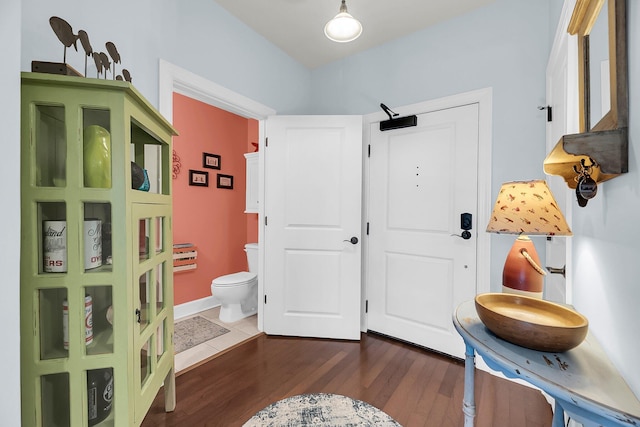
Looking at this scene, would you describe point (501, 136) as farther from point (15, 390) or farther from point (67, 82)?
point (15, 390)

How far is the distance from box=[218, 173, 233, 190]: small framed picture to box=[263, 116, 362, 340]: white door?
1.25 m

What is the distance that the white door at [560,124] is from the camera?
1.25m

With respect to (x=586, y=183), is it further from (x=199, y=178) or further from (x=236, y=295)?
(x=199, y=178)

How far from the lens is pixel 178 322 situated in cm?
278

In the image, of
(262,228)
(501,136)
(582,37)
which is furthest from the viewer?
(262,228)

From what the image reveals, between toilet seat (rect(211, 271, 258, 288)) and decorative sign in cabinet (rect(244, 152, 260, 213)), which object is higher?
decorative sign in cabinet (rect(244, 152, 260, 213))

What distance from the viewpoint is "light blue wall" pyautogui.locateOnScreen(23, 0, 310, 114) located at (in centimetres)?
124

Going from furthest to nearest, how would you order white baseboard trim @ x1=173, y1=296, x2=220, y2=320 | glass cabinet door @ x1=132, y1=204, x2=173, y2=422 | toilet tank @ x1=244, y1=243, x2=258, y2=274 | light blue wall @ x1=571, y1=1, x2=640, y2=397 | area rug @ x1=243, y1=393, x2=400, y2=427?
toilet tank @ x1=244, y1=243, x2=258, y2=274
white baseboard trim @ x1=173, y1=296, x2=220, y2=320
area rug @ x1=243, y1=393, x2=400, y2=427
glass cabinet door @ x1=132, y1=204, x2=173, y2=422
light blue wall @ x1=571, y1=1, x2=640, y2=397

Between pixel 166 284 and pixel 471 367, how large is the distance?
4.64 feet

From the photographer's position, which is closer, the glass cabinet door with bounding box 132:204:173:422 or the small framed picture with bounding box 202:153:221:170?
the glass cabinet door with bounding box 132:204:173:422

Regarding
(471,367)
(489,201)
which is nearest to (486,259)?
(489,201)

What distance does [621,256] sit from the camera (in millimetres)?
737

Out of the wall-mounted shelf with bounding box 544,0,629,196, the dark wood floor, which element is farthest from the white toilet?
the wall-mounted shelf with bounding box 544,0,629,196

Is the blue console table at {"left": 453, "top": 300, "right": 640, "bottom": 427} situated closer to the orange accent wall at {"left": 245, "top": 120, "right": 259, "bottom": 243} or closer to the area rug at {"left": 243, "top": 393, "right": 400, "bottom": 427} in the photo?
the area rug at {"left": 243, "top": 393, "right": 400, "bottom": 427}
